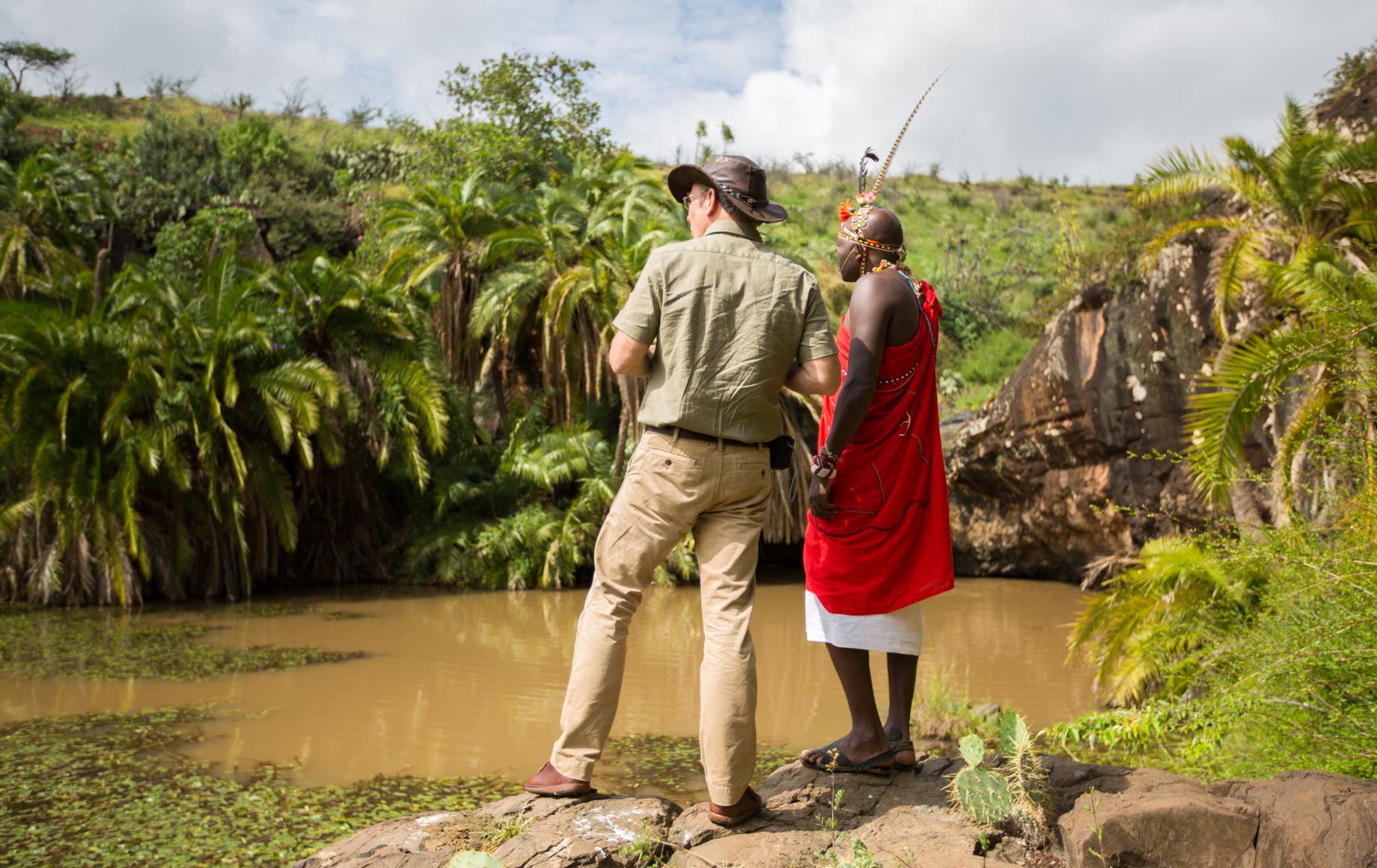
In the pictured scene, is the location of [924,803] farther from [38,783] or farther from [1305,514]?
→ [1305,514]

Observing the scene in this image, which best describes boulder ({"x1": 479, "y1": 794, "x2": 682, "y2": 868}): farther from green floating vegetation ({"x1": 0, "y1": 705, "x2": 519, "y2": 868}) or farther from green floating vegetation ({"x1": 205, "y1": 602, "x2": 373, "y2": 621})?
green floating vegetation ({"x1": 205, "y1": 602, "x2": 373, "y2": 621})

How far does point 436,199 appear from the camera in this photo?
19.3m

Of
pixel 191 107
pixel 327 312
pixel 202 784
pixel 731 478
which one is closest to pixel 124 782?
pixel 202 784

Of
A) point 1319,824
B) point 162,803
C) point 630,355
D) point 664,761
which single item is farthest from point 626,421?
point 1319,824

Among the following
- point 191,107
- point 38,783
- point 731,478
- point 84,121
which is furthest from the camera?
point 191,107

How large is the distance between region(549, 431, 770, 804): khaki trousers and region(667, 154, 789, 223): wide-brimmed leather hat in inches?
34.2

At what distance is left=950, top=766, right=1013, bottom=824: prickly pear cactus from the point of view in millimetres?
3473

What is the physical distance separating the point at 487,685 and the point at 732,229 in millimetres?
7726

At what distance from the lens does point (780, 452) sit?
12.5ft

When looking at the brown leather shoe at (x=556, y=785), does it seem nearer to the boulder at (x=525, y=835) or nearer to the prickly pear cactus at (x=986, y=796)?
the boulder at (x=525, y=835)

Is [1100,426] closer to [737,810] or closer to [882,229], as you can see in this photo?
[882,229]

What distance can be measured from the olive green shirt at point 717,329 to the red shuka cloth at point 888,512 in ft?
1.38

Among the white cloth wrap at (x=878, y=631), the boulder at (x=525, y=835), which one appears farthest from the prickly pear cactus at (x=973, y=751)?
the boulder at (x=525, y=835)

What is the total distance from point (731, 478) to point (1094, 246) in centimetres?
3238
